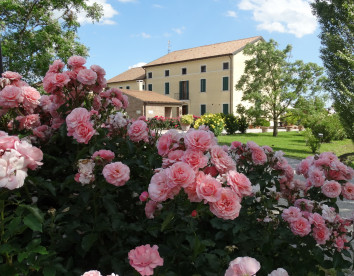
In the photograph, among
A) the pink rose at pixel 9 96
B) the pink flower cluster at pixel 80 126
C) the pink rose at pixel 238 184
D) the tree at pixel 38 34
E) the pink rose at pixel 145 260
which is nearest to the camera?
the pink rose at pixel 145 260

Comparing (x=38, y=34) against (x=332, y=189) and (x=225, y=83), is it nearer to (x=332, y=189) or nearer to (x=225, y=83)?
(x=332, y=189)

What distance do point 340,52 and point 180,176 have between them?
1179 centimetres

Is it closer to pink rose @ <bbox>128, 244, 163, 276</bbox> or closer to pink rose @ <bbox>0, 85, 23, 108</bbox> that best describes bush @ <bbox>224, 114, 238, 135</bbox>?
pink rose @ <bbox>0, 85, 23, 108</bbox>

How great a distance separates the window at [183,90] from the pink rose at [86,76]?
109ft

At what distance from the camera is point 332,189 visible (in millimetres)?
2178

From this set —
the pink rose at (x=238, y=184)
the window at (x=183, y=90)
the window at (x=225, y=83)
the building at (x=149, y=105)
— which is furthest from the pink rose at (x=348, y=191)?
the window at (x=183, y=90)

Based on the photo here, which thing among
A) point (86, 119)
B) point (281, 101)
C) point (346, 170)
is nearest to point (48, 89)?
point (86, 119)

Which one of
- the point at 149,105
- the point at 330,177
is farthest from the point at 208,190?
the point at 149,105

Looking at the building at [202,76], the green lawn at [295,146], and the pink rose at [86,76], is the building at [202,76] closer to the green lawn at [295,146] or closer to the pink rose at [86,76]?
the green lawn at [295,146]

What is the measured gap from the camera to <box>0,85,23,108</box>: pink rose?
207cm

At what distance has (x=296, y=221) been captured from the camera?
1.87 metres

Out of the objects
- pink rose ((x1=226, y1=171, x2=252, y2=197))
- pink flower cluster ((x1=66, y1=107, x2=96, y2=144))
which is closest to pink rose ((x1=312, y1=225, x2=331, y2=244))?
pink rose ((x1=226, y1=171, x2=252, y2=197))

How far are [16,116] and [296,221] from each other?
7.38ft

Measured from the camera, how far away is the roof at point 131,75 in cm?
4103
